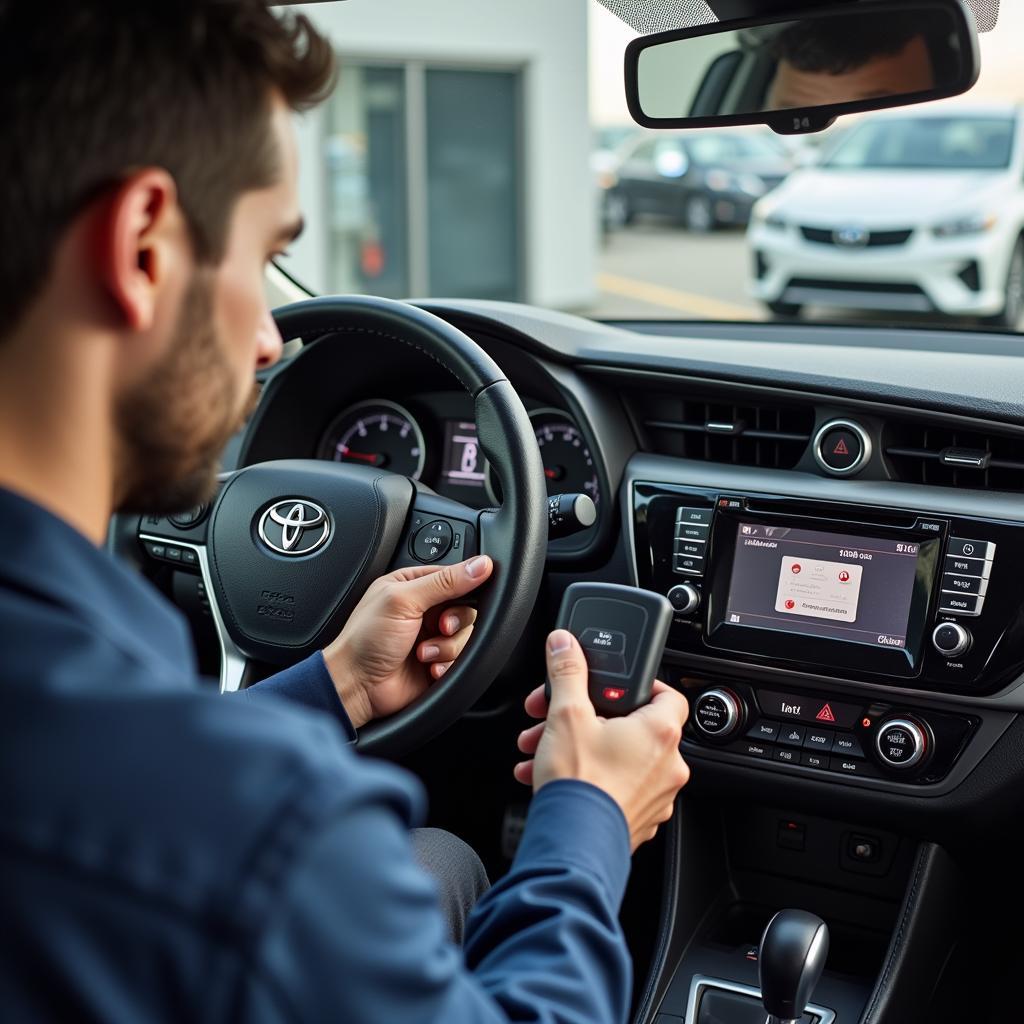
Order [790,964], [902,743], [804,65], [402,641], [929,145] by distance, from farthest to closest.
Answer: [929,145] < [902,743] < [790,964] < [804,65] < [402,641]

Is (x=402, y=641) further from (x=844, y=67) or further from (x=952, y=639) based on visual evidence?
(x=844, y=67)

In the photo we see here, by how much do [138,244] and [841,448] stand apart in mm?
1535

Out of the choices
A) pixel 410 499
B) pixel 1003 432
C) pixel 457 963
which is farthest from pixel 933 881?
pixel 457 963

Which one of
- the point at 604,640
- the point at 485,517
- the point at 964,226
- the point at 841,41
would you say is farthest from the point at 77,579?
the point at 964,226

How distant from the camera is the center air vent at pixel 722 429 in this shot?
237 cm

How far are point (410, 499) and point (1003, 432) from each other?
91 cm

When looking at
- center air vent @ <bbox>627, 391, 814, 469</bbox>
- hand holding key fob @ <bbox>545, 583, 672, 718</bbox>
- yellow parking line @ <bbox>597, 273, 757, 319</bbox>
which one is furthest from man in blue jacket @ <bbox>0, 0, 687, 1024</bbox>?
→ yellow parking line @ <bbox>597, 273, 757, 319</bbox>

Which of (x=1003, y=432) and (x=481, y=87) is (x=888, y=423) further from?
(x=481, y=87)

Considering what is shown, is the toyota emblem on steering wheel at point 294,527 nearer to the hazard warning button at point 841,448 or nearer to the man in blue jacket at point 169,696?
the hazard warning button at point 841,448

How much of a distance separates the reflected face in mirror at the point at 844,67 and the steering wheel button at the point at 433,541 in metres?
0.79

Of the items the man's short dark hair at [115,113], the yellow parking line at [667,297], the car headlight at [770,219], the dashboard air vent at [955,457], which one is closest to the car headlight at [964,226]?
the car headlight at [770,219]

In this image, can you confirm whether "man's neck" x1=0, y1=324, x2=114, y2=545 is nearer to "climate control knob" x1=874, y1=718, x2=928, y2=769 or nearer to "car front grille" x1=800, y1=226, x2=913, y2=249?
"climate control knob" x1=874, y1=718, x2=928, y2=769

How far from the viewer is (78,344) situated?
94 centimetres

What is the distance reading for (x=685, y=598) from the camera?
2330mm
